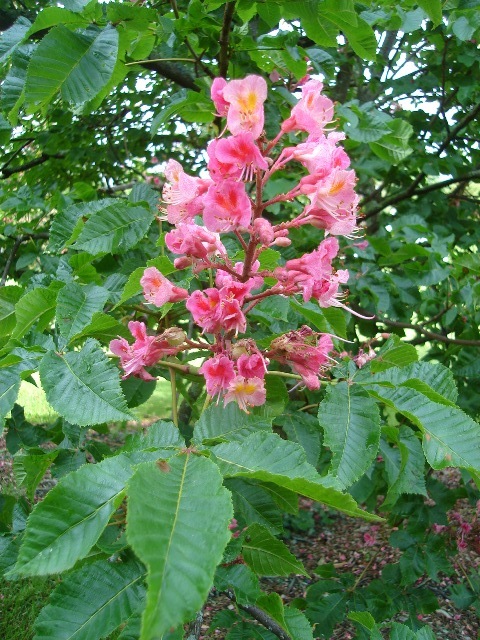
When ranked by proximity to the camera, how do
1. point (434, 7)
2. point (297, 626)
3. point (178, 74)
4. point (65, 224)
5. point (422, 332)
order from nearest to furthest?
point (297, 626) → point (434, 7) → point (65, 224) → point (178, 74) → point (422, 332)

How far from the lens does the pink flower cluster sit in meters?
1.08

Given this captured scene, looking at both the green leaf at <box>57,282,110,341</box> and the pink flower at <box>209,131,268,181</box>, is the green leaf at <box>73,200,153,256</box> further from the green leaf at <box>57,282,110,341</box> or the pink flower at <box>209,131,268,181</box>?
the pink flower at <box>209,131,268,181</box>

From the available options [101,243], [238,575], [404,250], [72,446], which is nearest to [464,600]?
[404,250]

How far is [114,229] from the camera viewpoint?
5.13 feet

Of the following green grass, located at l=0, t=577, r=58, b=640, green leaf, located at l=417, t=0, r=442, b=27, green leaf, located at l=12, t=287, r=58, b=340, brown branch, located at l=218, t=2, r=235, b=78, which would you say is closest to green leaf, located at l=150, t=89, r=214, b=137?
brown branch, located at l=218, t=2, r=235, b=78

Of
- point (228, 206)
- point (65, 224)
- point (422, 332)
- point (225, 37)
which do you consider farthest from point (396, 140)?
point (228, 206)

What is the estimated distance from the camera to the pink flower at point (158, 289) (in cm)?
125

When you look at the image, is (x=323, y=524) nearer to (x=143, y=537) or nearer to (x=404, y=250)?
(x=404, y=250)

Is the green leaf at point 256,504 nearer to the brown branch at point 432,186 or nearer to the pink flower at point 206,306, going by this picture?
the pink flower at point 206,306

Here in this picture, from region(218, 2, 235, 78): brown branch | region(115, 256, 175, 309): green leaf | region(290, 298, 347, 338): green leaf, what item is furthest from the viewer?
region(218, 2, 235, 78): brown branch

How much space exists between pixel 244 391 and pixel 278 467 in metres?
0.31

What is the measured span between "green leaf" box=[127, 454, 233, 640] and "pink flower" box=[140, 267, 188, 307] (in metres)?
0.50

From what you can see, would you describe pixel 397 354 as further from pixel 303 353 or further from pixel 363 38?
pixel 363 38

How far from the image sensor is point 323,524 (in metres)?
4.74
